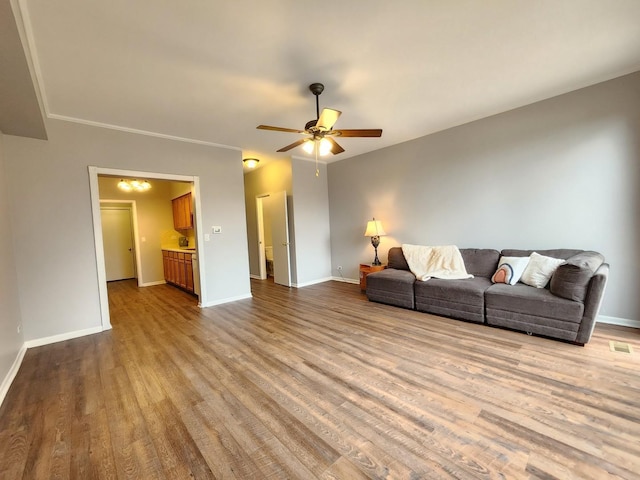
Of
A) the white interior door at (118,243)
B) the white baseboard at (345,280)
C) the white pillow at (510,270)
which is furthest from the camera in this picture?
the white interior door at (118,243)

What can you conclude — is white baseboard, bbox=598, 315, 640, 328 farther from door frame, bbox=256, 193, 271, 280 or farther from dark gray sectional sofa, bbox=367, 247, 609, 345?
door frame, bbox=256, 193, 271, 280

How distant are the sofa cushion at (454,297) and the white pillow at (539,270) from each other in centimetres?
43

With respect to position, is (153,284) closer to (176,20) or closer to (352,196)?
(352,196)

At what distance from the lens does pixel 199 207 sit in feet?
14.2

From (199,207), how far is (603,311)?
220 inches

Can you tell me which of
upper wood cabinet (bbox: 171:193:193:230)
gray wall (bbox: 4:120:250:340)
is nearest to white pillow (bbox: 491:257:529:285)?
gray wall (bbox: 4:120:250:340)

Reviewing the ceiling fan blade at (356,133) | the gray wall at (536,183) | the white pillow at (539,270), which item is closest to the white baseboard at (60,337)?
the ceiling fan blade at (356,133)

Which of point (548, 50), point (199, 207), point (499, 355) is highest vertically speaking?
point (548, 50)

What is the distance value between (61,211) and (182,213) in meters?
2.93

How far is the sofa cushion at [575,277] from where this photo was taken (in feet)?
8.34

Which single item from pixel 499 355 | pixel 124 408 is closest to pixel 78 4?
pixel 124 408

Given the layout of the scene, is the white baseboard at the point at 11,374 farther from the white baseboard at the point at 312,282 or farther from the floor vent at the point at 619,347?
the floor vent at the point at 619,347

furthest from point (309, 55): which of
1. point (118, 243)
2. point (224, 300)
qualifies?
point (118, 243)

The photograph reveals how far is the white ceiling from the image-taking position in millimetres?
1849
